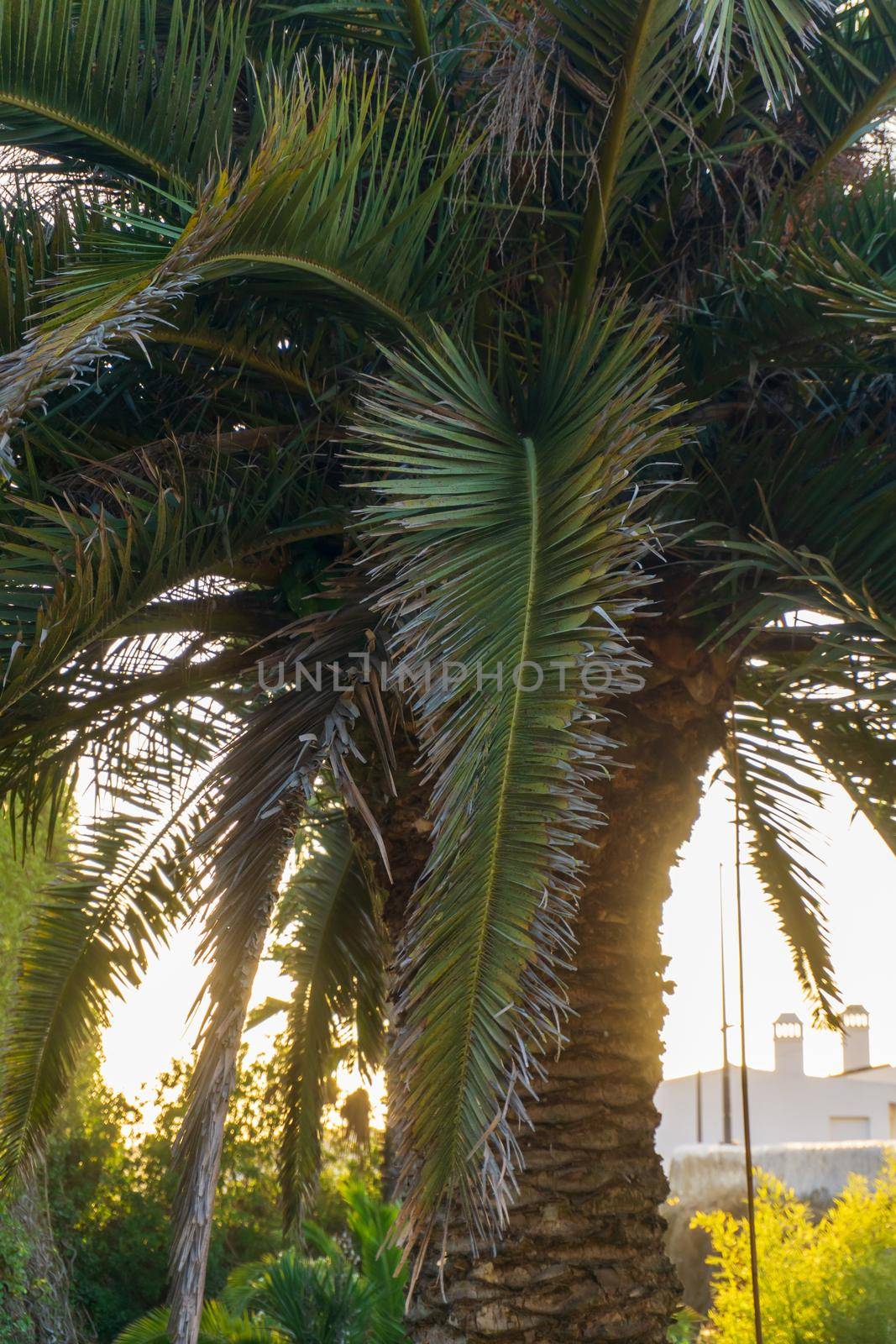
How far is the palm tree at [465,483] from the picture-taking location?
238 cm

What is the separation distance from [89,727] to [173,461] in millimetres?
976

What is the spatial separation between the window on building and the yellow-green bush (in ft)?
51.2

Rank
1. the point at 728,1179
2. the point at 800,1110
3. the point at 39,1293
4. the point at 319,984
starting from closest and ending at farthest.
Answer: the point at 319,984
the point at 39,1293
the point at 728,1179
the point at 800,1110

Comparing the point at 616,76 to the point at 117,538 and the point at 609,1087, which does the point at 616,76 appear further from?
the point at 609,1087

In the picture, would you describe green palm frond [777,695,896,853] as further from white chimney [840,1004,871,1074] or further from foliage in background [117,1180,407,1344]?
white chimney [840,1004,871,1074]

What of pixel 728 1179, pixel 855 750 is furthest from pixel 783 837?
pixel 728 1179

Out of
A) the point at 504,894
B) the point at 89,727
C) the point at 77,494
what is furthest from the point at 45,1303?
the point at 504,894

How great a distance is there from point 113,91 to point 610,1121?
299 cm

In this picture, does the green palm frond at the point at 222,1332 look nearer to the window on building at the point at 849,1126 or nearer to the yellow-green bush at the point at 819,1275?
the yellow-green bush at the point at 819,1275

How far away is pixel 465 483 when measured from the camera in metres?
2.60

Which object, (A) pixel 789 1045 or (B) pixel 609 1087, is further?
(A) pixel 789 1045

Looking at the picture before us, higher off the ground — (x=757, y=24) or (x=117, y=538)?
(x=757, y=24)

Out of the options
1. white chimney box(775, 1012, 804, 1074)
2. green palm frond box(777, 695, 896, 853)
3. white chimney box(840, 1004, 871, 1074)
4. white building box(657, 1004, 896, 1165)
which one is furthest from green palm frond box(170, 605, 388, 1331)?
white chimney box(775, 1012, 804, 1074)

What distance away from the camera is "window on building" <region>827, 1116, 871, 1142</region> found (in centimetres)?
2194
